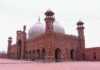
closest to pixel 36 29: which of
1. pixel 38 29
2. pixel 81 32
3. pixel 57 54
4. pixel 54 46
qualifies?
pixel 38 29

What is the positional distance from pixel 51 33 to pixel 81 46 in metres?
6.81

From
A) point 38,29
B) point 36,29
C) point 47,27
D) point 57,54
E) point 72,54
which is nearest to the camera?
point 47,27

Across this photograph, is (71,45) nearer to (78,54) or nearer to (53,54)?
(78,54)

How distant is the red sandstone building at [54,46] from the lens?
25.8 m

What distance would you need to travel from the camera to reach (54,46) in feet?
85.7

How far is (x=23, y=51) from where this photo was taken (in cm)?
3469

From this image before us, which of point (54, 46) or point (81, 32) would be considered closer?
point (54, 46)

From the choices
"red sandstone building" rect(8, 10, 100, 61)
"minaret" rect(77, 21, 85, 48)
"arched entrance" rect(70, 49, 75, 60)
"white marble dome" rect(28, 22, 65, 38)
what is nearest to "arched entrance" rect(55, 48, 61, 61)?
"red sandstone building" rect(8, 10, 100, 61)

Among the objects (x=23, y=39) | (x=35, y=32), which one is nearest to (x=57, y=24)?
(x=35, y=32)

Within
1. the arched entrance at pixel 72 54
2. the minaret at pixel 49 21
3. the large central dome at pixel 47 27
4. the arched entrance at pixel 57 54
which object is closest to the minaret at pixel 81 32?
the arched entrance at pixel 72 54

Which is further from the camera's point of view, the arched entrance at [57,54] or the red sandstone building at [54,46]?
the arched entrance at [57,54]

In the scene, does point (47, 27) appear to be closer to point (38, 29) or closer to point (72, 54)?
point (72, 54)

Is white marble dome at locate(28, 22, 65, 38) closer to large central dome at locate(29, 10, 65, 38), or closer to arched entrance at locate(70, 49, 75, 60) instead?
large central dome at locate(29, 10, 65, 38)

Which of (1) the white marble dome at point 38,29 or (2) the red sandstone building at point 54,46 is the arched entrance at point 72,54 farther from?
(1) the white marble dome at point 38,29
